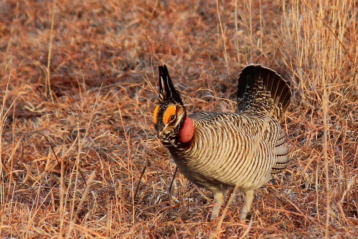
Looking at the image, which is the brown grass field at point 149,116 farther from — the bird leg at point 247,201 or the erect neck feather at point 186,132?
the erect neck feather at point 186,132

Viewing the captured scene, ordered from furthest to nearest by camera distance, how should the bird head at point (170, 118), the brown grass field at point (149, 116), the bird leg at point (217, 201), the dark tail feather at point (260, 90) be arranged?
the dark tail feather at point (260, 90), the bird leg at point (217, 201), the brown grass field at point (149, 116), the bird head at point (170, 118)

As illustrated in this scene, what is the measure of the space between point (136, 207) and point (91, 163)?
2.56 feet

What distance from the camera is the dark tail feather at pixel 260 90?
4293 millimetres

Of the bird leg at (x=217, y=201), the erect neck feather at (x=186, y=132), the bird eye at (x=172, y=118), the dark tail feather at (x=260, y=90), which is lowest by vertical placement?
the bird leg at (x=217, y=201)

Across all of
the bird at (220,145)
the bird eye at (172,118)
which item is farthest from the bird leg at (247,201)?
the bird eye at (172,118)

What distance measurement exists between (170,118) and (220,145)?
317mm

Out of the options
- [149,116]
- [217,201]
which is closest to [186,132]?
[217,201]

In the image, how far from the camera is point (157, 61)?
606cm

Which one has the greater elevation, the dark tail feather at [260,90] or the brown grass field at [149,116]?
the dark tail feather at [260,90]

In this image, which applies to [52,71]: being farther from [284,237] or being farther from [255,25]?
[284,237]

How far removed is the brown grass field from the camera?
362 centimetres

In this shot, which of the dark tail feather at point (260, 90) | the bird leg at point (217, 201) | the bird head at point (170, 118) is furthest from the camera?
the dark tail feather at point (260, 90)

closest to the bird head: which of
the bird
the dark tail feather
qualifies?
the bird

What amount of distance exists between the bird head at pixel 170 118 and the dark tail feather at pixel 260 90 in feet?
3.26
